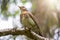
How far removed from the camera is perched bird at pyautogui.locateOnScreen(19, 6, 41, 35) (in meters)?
1.90

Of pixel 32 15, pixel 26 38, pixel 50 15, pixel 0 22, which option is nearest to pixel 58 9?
pixel 50 15

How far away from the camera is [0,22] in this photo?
6.48 feet

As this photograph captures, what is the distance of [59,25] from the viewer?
194cm

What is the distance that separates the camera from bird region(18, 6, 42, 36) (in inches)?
74.9

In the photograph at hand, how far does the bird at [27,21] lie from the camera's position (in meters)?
1.90

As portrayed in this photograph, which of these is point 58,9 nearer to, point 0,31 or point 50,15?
point 50,15

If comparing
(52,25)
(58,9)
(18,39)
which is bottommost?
(18,39)

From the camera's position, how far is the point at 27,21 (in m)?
1.90

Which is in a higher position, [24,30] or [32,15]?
→ [32,15]

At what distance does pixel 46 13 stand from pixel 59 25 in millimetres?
154

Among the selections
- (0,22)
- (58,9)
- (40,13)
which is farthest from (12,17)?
(58,9)

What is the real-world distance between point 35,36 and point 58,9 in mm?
311

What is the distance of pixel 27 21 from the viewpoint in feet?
6.23

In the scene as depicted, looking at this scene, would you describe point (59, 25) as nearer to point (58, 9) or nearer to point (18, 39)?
point (58, 9)
